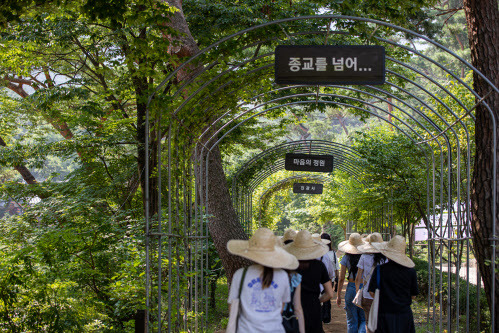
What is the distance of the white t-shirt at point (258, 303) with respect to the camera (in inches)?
148

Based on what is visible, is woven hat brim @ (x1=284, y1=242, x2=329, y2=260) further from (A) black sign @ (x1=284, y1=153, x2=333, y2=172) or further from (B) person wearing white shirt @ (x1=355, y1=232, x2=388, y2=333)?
(A) black sign @ (x1=284, y1=153, x2=333, y2=172)

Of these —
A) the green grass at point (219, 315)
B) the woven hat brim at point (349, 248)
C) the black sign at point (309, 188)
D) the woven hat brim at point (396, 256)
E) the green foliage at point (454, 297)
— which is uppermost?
the black sign at point (309, 188)

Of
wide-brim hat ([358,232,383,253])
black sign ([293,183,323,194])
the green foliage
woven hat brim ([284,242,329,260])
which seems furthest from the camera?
black sign ([293,183,323,194])

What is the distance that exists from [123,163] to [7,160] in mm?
2670

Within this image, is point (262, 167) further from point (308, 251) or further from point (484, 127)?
point (308, 251)

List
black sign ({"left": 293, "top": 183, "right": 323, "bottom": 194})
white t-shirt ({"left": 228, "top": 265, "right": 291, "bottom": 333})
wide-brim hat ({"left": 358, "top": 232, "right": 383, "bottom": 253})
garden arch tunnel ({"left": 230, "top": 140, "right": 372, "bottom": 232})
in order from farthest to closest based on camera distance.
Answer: black sign ({"left": 293, "top": 183, "right": 323, "bottom": 194}) → garden arch tunnel ({"left": 230, "top": 140, "right": 372, "bottom": 232}) → wide-brim hat ({"left": 358, "top": 232, "right": 383, "bottom": 253}) → white t-shirt ({"left": 228, "top": 265, "right": 291, "bottom": 333})

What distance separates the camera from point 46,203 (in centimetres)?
835

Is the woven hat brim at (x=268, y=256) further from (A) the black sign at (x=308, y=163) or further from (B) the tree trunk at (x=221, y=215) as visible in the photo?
(A) the black sign at (x=308, y=163)

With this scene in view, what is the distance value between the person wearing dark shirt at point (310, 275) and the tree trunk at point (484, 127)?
217 centimetres

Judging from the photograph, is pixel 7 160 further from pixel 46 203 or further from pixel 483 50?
pixel 483 50

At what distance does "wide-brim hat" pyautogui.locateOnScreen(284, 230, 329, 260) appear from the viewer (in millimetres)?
5199

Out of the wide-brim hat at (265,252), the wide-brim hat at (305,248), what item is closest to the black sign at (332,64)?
the wide-brim hat at (305,248)

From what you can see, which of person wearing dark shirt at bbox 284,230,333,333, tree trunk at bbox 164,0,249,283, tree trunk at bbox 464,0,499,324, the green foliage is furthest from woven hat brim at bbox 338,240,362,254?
tree trunk at bbox 164,0,249,283

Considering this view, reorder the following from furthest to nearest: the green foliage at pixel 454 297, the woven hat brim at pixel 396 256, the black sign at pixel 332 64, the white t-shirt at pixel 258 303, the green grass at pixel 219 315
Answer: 1. the green grass at pixel 219 315
2. the green foliage at pixel 454 297
3. the black sign at pixel 332 64
4. the woven hat brim at pixel 396 256
5. the white t-shirt at pixel 258 303
